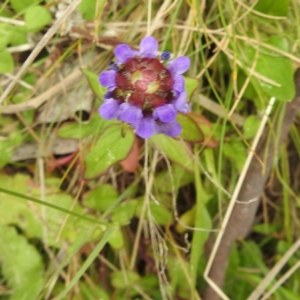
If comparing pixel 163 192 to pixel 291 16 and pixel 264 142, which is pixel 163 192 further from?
pixel 291 16

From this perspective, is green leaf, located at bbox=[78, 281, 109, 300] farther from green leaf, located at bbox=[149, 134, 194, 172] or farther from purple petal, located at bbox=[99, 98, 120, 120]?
purple petal, located at bbox=[99, 98, 120, 120]

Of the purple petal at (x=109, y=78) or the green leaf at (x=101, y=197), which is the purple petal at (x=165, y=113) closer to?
the purple petal at (x=109, y=78)

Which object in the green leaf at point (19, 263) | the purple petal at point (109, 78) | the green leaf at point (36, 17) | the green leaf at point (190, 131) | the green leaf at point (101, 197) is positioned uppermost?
the green leaf at point (36, 17)

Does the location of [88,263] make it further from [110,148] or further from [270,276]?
[270,276]

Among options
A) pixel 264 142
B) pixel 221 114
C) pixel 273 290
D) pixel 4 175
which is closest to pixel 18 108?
pixel 4 175

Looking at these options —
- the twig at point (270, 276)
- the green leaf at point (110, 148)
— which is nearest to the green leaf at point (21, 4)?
the green leaf at point (110, 148)

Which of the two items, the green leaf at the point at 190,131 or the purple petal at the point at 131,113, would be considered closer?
the purple petal at the point at 131,113
